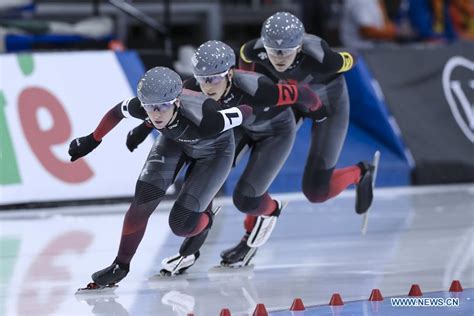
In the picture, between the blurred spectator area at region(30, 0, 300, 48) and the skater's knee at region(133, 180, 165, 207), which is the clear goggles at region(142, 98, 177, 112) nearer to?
the skater's knee at region(133, 180, 165, 207)

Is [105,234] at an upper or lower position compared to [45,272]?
lower

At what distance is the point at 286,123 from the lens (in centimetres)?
823

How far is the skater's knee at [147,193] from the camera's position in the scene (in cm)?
716

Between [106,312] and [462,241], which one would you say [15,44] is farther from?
[106,312]

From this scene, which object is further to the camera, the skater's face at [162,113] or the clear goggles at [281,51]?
the clear goggles at [281,51]

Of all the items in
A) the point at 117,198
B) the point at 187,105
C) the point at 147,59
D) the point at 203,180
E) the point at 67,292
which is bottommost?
the point at 117,198

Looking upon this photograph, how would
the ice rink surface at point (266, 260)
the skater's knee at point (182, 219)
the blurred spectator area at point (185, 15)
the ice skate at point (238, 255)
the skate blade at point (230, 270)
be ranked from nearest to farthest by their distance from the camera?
1. the ice rink surface at point (266, 260)
2. the skater's knee at point (182, 219)
3. the skate blade at point (230, 270)
4. the ice skate at point (238, 255)
5. the blurred spectator area at point (185, 15)

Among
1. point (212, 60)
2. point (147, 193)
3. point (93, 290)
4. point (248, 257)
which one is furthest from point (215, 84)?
point (93, 290)

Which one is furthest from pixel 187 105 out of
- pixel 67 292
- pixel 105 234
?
pixel 105 234

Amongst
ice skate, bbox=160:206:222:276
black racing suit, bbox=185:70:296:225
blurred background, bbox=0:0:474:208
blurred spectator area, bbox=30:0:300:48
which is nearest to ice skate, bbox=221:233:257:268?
black racing suit, bbox=185:70:296:225

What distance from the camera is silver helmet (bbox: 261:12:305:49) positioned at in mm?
7918

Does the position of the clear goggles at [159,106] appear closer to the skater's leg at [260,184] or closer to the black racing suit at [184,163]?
the black racing suit at [184,163]

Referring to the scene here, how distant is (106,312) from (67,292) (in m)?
0.67

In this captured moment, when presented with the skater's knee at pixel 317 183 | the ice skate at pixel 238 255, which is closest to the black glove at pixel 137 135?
the ice skate at pixel 238 255
